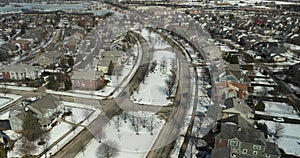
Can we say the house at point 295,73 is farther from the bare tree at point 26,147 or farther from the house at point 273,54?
the bare tree at point 26,147

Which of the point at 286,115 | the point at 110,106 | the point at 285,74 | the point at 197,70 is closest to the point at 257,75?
the point at 285,74

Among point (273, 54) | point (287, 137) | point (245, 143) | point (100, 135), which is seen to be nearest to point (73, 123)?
point (100, 135)

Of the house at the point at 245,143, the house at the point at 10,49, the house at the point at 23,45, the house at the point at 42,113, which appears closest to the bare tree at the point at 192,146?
the house at the point at 245,143

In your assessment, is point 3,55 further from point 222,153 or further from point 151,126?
point 222,153

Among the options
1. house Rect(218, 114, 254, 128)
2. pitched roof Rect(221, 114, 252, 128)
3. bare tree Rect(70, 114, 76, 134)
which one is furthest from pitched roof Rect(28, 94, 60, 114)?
pitched roof Rect(221, 114, 252, 128)

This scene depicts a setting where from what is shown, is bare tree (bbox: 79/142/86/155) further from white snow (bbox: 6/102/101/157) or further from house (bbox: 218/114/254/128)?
house (bbox: 218/114/254/128)

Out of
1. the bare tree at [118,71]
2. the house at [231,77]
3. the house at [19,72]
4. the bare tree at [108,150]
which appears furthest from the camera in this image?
the bare tree at [118,71]
